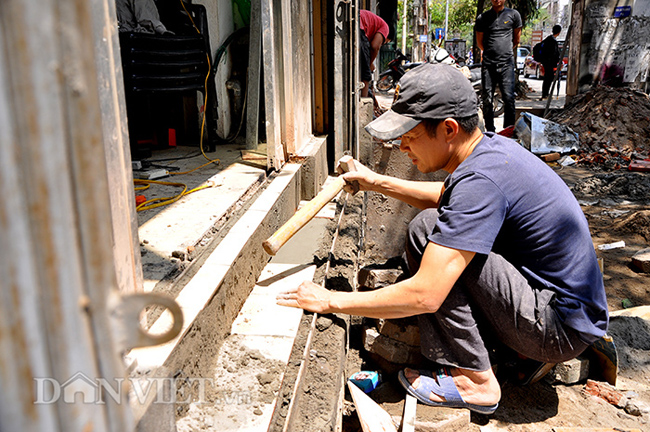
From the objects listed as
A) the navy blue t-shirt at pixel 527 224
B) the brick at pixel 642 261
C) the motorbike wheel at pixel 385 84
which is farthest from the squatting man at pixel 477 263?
the motorbike wheel at pixel 385 84

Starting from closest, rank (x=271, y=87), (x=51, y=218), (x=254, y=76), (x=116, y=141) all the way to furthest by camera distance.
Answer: (x=51, y=218) → (x=116, y=141) → (x=271, y=87) → (x=254, y=76)

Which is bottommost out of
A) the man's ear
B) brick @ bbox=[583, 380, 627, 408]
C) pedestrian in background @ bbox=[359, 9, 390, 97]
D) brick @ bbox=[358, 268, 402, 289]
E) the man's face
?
brick @ bbox=[583, 380, 627, 408]

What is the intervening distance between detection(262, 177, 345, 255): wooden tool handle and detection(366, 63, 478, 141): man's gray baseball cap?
75 cm

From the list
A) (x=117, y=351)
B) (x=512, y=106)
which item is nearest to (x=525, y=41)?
(x=512, y=106)

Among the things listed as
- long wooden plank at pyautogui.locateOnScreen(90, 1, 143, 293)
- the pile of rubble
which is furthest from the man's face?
the pile of rubble

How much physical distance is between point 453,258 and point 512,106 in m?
7.11

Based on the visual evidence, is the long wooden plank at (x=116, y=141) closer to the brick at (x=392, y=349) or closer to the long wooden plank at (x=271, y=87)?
the brick at (x=392, y=349)

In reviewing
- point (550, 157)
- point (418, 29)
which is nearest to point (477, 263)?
point (550, 157)

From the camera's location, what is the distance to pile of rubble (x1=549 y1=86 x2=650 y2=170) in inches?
322

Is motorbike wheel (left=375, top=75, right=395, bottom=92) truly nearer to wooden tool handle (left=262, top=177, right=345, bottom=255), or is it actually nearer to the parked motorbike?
the parked motorbike

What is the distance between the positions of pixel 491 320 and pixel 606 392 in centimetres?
92

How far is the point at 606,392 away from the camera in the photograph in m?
2.73

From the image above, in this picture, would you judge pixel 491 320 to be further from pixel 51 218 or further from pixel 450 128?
pixel 51 218

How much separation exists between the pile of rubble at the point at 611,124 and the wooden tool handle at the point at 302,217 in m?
6.05
